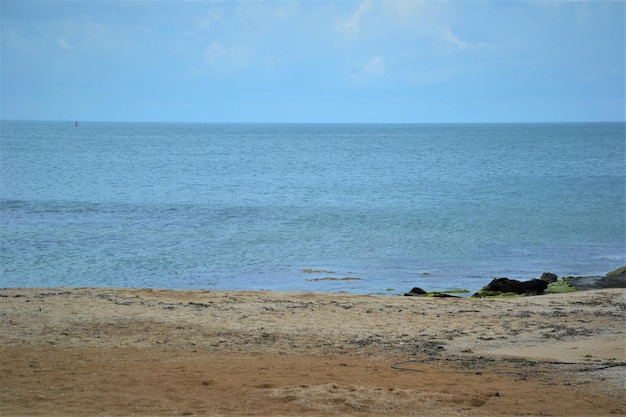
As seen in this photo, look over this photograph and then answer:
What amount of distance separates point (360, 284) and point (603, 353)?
394 inches

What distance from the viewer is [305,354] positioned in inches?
432

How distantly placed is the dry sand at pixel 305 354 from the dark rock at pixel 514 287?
6.21 ft

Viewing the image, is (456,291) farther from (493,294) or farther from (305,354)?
(305,354)

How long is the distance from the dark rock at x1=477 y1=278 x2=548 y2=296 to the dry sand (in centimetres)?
189

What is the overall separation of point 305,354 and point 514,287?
9155 mm

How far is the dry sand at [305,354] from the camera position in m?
8.39

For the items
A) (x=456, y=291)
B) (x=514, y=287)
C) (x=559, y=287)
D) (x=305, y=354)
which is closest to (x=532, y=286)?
(x=514, y=287)

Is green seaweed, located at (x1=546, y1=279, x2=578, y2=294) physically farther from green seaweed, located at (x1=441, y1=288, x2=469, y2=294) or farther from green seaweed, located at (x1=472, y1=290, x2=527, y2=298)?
green seaweed, located at (x1=441, y1=288, x2=469, y2=294)

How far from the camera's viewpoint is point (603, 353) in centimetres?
1089

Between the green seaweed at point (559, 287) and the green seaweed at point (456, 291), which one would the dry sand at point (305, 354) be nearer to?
the green seaweed at point (559, 287)

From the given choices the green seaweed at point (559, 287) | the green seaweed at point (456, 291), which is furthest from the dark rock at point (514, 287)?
the green seaweed at point (456, 291)

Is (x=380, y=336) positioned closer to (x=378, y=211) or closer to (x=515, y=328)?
(x=515, y=328)

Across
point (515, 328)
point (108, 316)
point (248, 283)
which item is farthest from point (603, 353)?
point (248, 283)

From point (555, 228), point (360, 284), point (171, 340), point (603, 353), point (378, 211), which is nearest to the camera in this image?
point (603, 353)
